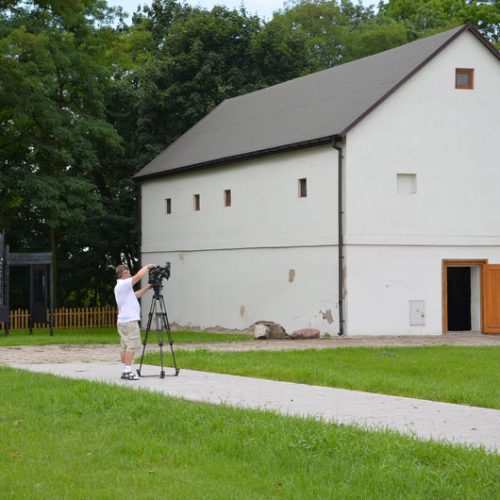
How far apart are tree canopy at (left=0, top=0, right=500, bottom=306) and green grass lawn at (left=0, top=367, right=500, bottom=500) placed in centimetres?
2650

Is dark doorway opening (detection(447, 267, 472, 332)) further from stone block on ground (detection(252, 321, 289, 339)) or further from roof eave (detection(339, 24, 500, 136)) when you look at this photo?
stone block on ground (detection(252, 321, 289, 339))

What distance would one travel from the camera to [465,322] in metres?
33.8

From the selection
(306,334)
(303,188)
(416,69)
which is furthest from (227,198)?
(416,69)

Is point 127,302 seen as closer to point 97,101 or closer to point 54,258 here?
point 97,101

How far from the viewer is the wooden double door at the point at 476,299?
105 feet

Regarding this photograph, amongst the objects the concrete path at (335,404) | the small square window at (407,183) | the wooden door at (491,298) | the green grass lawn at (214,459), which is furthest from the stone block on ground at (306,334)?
the green grass lawn at (214,459)

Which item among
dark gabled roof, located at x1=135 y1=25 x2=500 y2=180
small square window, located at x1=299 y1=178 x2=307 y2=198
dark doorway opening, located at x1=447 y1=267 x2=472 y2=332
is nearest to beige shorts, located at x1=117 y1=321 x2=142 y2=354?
dark gabled roof, located at x1=135 y1=25 x2=500 y2=180

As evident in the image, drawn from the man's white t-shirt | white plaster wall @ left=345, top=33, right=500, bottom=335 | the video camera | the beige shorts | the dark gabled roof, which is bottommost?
the beige shorts

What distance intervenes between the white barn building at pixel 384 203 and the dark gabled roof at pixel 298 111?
99 mm

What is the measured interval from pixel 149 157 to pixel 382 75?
14968 mm

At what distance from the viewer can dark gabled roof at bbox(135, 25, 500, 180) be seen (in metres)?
32.1

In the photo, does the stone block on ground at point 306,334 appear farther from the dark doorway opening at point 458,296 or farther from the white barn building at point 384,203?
the dark doorway opening at point 458,296

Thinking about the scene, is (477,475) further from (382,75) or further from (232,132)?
(232,132)

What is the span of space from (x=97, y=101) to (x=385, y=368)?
25.8 m
